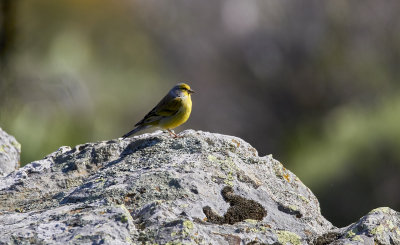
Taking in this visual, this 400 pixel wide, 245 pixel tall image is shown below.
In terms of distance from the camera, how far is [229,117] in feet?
93.5

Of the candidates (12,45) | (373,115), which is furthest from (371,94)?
(12,45)

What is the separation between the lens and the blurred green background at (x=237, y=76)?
71.3 feet

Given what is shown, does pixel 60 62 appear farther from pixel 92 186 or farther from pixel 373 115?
pixel 92 186

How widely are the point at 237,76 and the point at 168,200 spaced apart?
27679mm

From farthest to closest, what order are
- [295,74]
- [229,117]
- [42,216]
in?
[295,74], [229,117], [42,216]

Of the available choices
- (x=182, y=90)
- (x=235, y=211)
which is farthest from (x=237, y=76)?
(x=235, y=211)

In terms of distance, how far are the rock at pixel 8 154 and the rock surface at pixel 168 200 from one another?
106 centimetres

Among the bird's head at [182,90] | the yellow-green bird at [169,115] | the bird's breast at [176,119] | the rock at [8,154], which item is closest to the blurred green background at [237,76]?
the bird's head at [182,90]

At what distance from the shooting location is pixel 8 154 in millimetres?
7598

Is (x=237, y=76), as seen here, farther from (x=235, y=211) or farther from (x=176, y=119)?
(x=235, y=211)

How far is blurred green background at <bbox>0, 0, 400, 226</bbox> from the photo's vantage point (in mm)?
21734

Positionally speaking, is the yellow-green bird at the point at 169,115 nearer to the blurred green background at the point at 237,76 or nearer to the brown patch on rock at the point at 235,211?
the brown patch on rock at the point at 235,211

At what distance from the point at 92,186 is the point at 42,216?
0.63m

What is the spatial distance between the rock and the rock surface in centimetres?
106
